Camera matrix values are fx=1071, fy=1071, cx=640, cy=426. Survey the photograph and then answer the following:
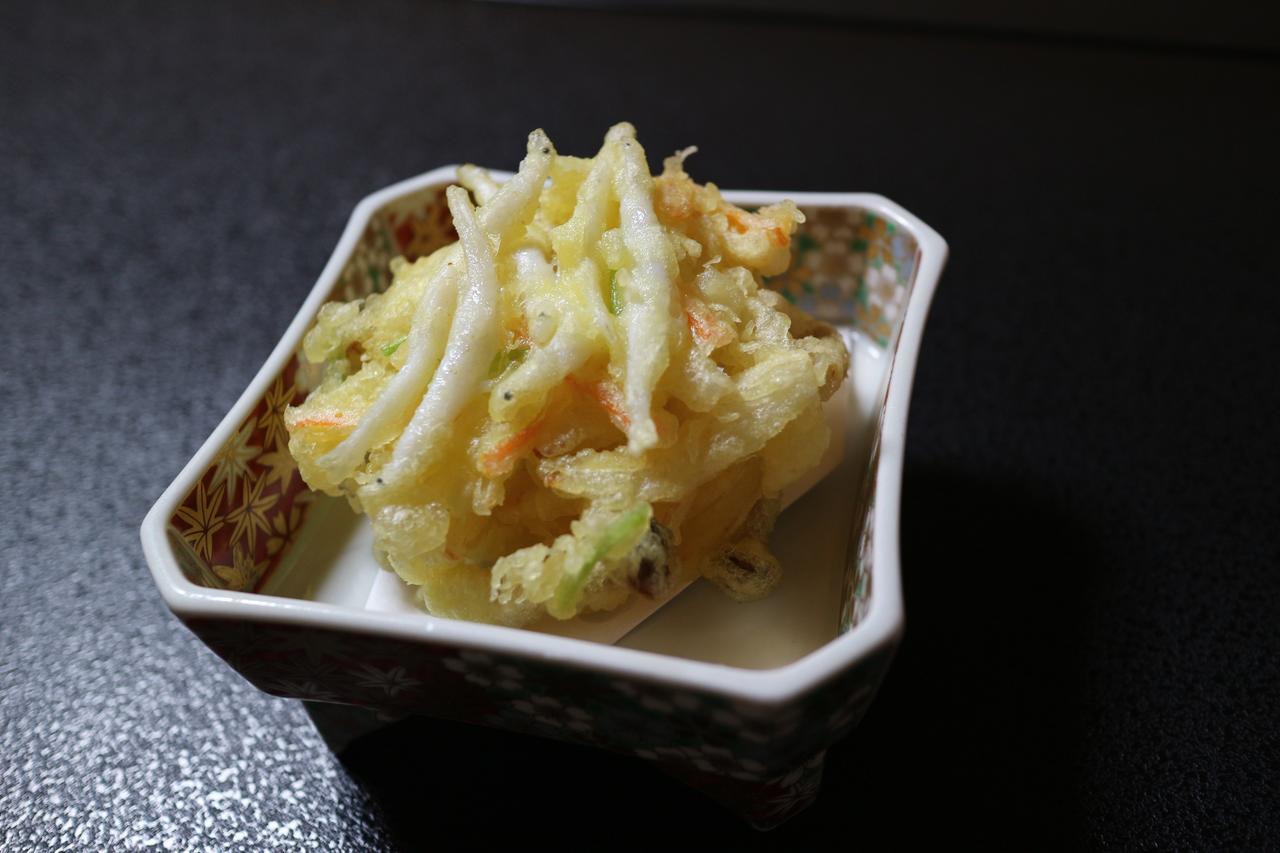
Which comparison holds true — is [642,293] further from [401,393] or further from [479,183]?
[479,183]

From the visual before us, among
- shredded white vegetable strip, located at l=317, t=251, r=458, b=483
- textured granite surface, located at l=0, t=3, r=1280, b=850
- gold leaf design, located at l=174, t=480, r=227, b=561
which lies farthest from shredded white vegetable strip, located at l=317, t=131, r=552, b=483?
textured granite surface, located at l=0, t=3, r=1280, b=850

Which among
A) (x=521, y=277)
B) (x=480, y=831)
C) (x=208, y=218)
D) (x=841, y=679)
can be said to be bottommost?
(x=480, y=831)

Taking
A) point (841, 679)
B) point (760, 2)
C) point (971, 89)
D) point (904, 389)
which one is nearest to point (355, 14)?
point (760, 2)

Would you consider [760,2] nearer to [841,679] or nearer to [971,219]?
[971,219]

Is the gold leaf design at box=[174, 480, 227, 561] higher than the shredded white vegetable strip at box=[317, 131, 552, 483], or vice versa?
the shredded white vegetable strip at box=[317, 131, 552, 483]

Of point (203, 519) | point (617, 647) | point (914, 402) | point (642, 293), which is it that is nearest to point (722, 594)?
point (617, 647)

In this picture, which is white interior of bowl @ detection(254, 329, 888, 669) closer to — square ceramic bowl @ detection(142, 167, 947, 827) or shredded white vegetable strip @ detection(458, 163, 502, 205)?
square ceramic bowl @ detection(142, 167, 947, 827)
